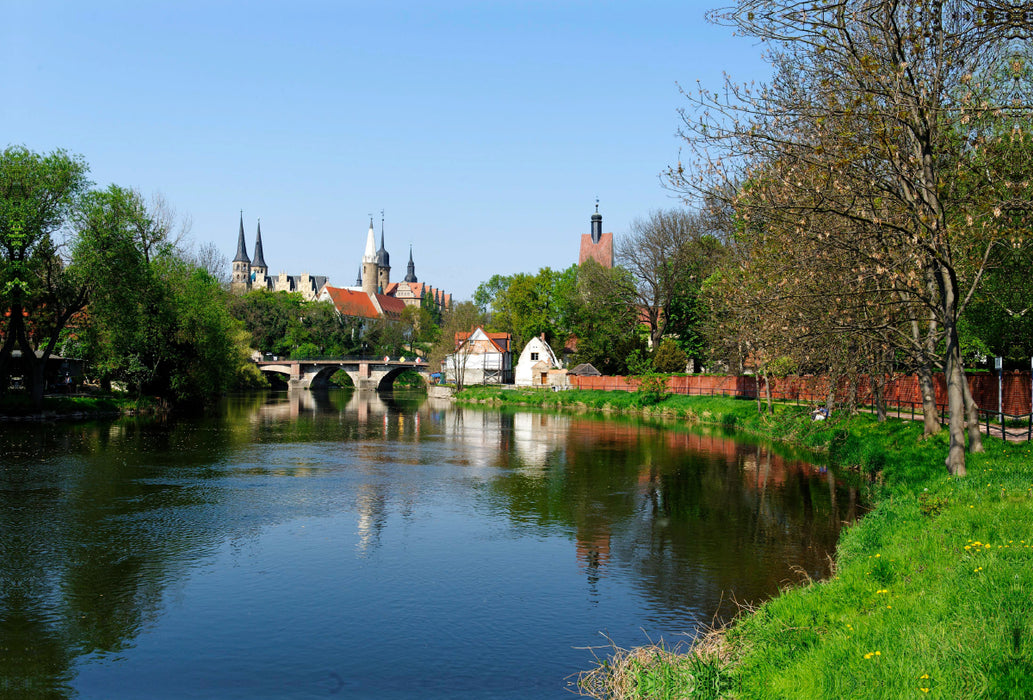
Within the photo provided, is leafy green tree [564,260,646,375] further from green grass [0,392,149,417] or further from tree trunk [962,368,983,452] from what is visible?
tree trunk [962,368,983,452]

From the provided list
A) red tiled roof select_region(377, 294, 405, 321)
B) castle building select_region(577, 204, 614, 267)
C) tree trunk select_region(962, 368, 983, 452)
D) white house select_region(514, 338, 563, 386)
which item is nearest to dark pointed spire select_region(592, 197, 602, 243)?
castle building select_region(577, 204, 614, 267)

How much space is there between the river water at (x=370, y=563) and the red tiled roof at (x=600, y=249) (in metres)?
92.2

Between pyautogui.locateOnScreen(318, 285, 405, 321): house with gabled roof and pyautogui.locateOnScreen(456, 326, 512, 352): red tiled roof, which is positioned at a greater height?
pyautogui.locateOnScreen(318, 285, 405, 321): house with gabled roof

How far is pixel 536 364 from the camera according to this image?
92688mm

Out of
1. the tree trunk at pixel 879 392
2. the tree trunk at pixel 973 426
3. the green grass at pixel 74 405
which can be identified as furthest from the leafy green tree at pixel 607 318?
the tree trunk at pixel 973 426

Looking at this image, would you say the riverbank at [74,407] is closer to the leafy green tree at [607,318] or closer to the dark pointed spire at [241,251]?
the leafy green tree at [607,318]

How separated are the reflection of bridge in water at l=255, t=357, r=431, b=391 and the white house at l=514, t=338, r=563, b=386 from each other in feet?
60.5

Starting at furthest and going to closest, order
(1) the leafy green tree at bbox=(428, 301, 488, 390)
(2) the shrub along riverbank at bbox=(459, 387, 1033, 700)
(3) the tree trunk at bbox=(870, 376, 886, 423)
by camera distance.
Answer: (1) the leafy green tree at bbox=(428, 301, 488, 390) < (3) the tree trunk at bbox=(870, 376, 886, 423) < (2) the shrub along riverbank at bbox=(459, 387, 1033, 700)

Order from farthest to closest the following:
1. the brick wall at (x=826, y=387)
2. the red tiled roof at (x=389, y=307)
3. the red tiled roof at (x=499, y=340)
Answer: the red tiled roof at (x=389, y=307) → the red tiled roof at (x=499, y=340) → the brick wall at (x=826, y=387)

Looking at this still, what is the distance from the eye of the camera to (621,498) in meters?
23.5

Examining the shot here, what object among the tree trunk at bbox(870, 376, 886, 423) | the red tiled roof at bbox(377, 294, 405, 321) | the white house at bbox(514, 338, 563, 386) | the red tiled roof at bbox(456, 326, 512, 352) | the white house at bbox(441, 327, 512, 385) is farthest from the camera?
the red tiled roof at bbox(377, 294, 405, 321)

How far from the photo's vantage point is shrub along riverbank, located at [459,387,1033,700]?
7156 millimetres

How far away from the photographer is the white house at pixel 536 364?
92.0 m

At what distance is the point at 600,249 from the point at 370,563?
111113mm
